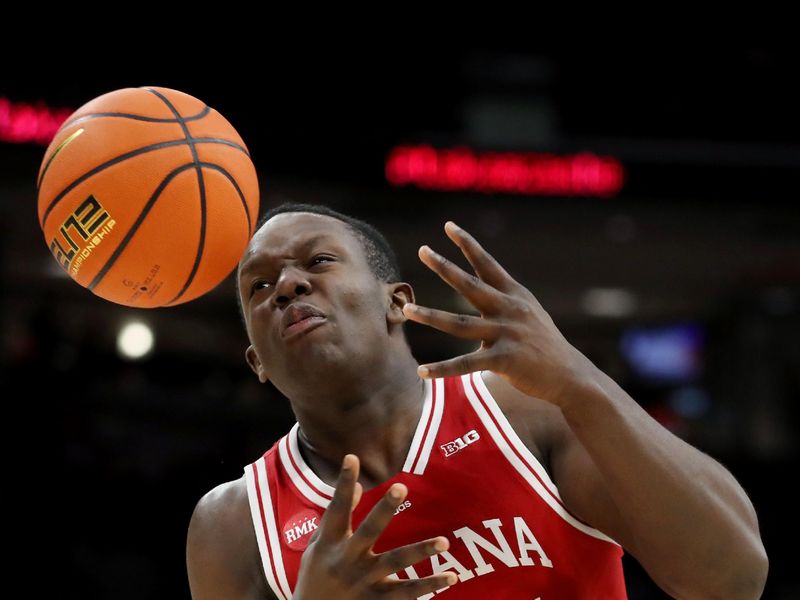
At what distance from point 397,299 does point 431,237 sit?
7.87 metres

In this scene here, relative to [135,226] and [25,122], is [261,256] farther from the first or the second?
[25,122]

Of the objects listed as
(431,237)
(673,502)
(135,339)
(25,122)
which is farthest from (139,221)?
(135,339)

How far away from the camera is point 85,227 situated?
3.18 m

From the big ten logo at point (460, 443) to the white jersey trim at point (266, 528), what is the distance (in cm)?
56

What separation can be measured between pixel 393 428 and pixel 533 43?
331 inches

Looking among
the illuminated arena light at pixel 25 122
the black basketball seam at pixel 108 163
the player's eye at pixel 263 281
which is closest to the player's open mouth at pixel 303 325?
the player's eye at pixel 263 281

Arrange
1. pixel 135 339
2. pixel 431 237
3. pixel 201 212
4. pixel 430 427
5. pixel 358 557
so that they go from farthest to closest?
pixel 135 339, pixel 431 237, pixel 201 212, pixel 430 427, pixel 358 557

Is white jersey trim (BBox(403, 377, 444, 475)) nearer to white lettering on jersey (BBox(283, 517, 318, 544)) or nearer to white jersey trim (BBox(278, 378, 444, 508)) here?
white jersey trim (BBox(278, 378, 444, 508))

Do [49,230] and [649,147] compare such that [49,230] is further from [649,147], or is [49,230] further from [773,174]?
[773,174]

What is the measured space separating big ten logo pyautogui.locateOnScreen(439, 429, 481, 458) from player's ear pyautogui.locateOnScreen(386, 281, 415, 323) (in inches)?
16.5

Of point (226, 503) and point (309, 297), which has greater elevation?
point (309, 297)

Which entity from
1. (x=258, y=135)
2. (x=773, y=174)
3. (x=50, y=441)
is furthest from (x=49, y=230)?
(x=773, y=174)

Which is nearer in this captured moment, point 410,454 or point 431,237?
point 410,454

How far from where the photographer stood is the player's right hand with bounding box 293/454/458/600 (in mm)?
2342
